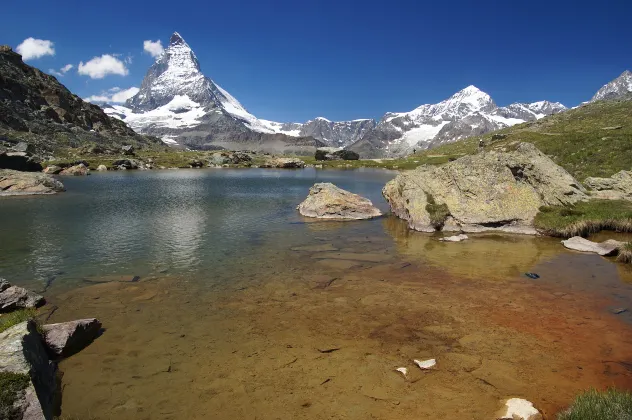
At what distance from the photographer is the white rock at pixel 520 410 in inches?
411

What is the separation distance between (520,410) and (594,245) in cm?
2370

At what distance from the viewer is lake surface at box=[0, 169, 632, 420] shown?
456 inches

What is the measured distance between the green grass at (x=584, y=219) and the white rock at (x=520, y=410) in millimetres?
26723

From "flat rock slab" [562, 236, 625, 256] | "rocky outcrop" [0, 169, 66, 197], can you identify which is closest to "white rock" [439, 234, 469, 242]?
"flat rock slab" [562, 236, 625, 256]

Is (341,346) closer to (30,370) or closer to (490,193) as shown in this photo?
(30,370)

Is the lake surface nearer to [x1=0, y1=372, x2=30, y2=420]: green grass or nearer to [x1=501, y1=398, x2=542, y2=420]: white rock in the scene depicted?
[x1=501, y1=398, x2=542, y2=420]: white rock

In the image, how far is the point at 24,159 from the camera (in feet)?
310

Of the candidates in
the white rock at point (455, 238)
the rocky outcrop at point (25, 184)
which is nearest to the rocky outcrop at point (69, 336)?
the white rock at point (455, 238)

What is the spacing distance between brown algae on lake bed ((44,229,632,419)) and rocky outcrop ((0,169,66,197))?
5850 centimetres

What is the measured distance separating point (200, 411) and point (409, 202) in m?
34.4

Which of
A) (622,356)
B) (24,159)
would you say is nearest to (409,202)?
(622,356)

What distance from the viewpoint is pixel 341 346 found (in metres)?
14.5

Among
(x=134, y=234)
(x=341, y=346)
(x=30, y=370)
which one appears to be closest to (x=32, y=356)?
(x=30, y=370)

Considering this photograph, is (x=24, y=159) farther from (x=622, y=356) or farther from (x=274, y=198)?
(x=622, y=356)
